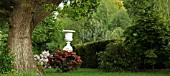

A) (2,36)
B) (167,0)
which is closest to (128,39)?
(167,0)

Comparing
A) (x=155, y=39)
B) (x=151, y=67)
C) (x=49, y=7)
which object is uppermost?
(x=49, y=7)

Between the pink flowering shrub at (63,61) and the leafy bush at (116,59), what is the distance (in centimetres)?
117

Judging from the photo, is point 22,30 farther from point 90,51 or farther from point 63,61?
point 90,51

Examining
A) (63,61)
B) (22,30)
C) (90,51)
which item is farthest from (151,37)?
(22,30)

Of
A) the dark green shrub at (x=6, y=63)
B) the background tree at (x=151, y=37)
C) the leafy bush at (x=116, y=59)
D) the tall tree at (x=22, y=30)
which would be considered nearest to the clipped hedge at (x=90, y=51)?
the leafy bush at (x=116, y=59)

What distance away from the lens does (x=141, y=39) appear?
1534 cm

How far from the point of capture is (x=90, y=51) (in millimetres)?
19859

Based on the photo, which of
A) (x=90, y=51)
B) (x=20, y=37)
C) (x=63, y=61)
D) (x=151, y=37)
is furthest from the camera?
(x=90, y=51)

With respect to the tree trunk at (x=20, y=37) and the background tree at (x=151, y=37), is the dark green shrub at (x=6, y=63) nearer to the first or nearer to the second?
the tree trunk at (x=20, y=37)

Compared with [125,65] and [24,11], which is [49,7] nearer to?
[24,11]

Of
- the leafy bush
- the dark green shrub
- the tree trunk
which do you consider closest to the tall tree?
the tree trunk

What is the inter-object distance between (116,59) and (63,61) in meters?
2.16

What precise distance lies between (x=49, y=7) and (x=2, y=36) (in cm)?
1093

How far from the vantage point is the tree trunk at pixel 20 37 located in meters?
11.0
